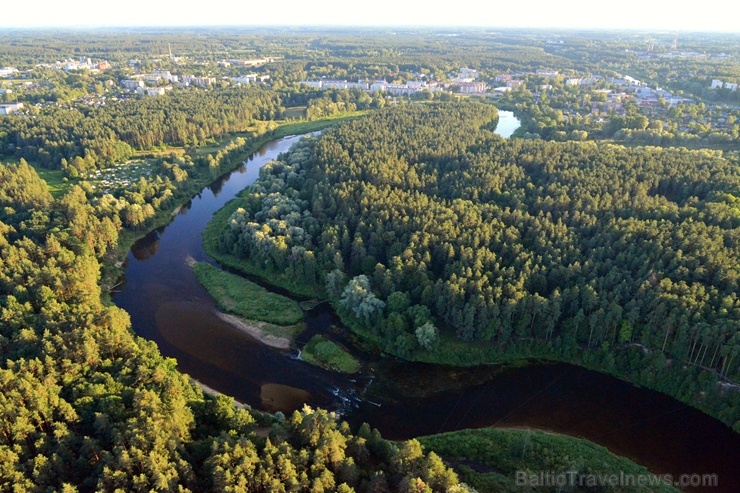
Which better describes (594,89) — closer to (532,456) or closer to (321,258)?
(321,258)

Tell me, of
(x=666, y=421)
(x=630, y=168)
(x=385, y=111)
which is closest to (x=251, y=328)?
(x=666, y=421)

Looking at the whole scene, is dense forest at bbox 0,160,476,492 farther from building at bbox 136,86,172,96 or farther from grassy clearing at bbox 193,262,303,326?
building at bbox 136,86,172,96

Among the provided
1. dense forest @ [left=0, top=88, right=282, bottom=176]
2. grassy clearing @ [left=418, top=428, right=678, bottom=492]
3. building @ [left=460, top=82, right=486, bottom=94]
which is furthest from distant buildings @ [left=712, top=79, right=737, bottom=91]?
grassy clearing @ [left=418, top=428, right=678, bottom=492]

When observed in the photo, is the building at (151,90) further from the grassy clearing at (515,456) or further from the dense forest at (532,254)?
the grassy clearing at (515,456)

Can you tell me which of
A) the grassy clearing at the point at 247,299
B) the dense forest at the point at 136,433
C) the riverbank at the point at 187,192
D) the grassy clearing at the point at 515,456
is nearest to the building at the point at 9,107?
the riverbank at the point at 187,192

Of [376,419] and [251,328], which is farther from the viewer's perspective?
[251,328]

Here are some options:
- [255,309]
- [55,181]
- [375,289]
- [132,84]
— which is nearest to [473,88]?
[132,84]
